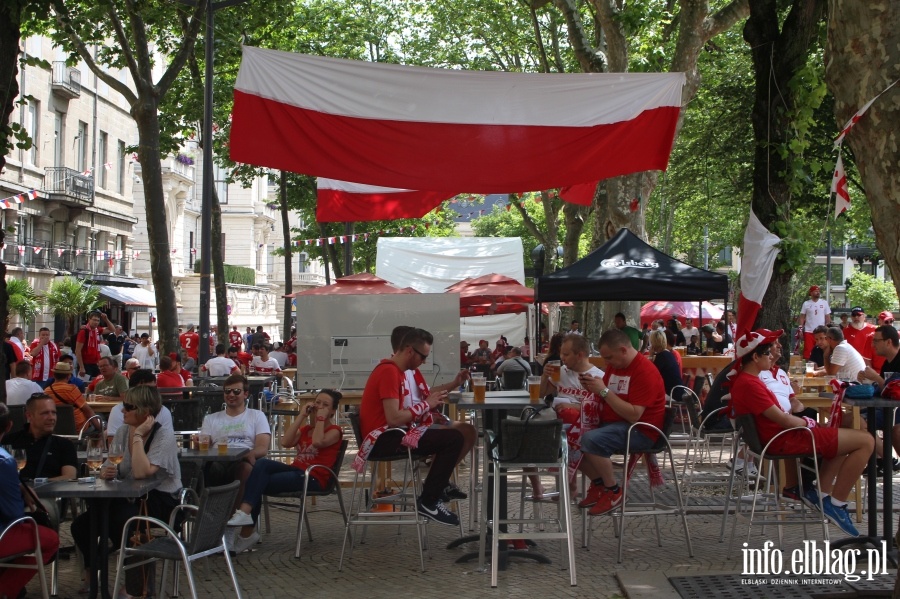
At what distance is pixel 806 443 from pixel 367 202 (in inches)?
264

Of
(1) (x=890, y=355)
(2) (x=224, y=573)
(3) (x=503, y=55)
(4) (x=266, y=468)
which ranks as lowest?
(2) (x=224, y=573)

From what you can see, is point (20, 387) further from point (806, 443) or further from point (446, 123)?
point (806, 443)

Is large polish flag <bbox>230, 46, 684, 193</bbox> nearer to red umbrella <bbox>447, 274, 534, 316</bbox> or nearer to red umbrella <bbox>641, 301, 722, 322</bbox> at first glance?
red umbrella <bbox>447, 274, 534, 316</bbox>

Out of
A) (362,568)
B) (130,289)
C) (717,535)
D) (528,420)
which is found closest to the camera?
(528,420)

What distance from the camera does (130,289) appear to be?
146ft

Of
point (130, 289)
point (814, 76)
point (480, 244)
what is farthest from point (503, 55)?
point (814, 76)

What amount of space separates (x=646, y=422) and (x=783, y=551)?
1.38 metres

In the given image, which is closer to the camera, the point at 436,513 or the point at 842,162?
the point at 842,162

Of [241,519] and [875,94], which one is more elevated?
[875,94]

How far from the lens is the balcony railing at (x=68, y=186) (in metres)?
39.4

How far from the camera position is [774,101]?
36.6ft

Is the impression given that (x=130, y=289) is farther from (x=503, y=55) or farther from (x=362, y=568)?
(x=362, y=568)

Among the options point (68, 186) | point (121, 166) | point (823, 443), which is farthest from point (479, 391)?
point (121, 166)

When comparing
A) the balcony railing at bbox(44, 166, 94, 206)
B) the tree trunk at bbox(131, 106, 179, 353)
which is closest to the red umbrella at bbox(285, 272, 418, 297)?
the tree trunk at bbox(131, 106, 179, 353)
